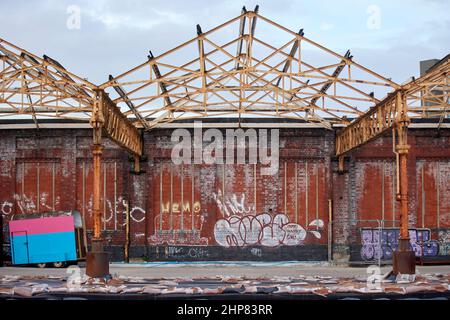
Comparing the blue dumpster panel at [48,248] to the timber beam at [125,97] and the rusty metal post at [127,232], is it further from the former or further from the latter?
the timber beam at [125,97]

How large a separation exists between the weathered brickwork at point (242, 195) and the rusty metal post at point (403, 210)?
7849mm

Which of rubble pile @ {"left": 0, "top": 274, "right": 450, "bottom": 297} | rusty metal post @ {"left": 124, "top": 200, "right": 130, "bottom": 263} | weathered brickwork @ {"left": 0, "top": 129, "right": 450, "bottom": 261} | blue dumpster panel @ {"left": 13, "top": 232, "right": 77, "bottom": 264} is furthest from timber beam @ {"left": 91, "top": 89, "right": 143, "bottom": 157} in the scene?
rubble pile @ {"left": 0, "top": 274, "right": 450, "bottom": 297}

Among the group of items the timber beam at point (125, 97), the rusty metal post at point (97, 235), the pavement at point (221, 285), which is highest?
the timber beam at point (125, 97)

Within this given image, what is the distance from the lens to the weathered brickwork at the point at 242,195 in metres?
27.2

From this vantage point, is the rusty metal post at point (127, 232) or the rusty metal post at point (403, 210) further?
the rusty metal post at point (127, 232)

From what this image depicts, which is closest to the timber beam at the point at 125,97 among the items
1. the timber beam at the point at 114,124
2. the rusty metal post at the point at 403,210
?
the timber beam at the point at 114,124

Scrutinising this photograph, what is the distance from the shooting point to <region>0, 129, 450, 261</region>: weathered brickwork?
2719cm

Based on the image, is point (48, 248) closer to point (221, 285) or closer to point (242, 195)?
point (242, 195)

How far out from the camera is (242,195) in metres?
27.3

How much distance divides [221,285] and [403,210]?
5407 mm

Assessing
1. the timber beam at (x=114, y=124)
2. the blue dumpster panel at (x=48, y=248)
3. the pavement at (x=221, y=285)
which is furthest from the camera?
the blue dumpster panel at (x=48, y=248)
